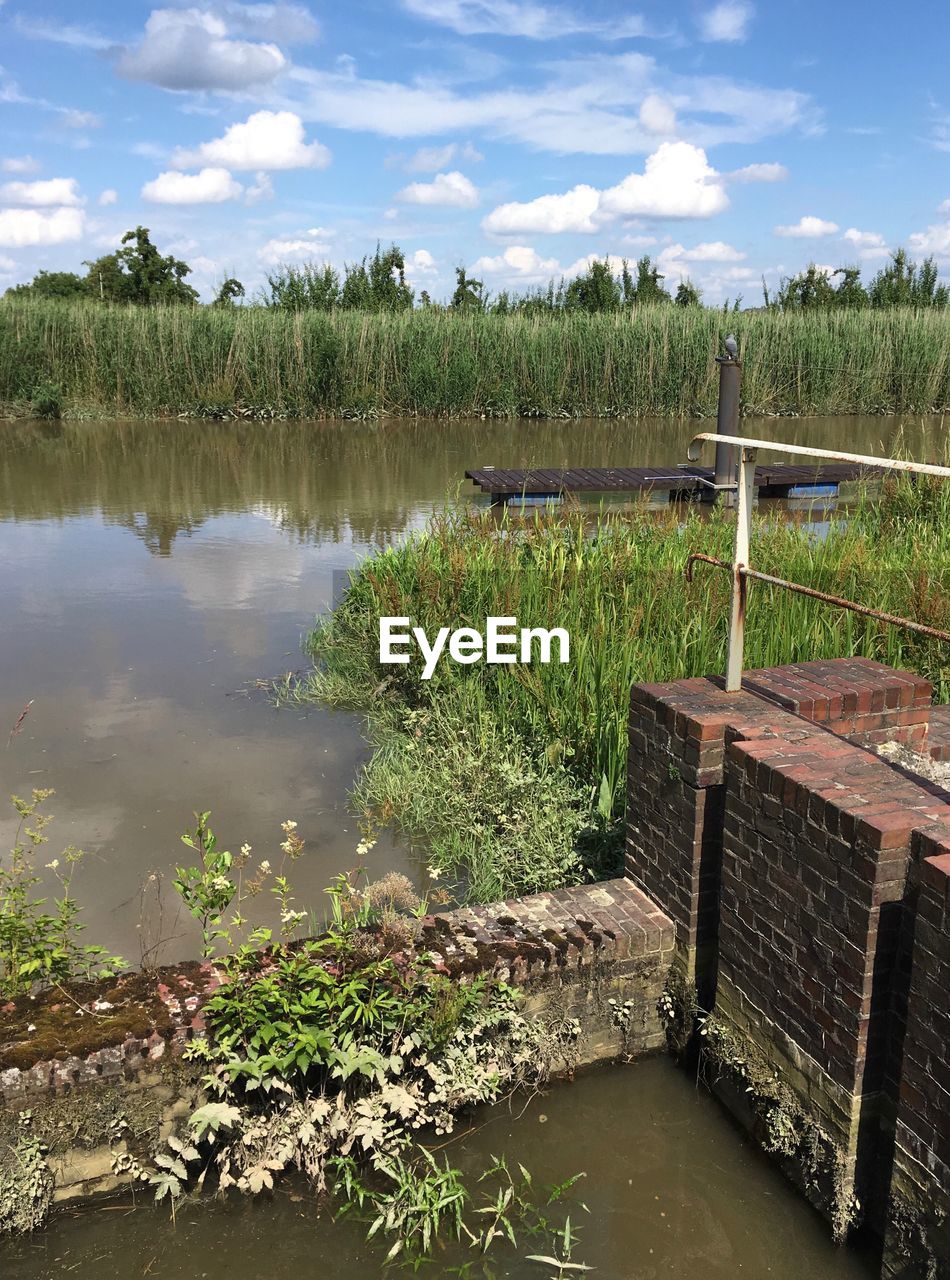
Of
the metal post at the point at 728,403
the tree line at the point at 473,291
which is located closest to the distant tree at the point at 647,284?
the tree line at the point at 473,291

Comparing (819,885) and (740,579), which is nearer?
(819,885)

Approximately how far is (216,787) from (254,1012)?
7.04ft

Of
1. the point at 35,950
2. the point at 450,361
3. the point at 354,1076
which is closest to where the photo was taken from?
the point at 354,1076

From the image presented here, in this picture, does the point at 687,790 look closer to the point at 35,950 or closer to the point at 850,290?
the point at 35,950

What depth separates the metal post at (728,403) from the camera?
32.6ft

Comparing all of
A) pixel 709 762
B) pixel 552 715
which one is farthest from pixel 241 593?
pixel 709 762

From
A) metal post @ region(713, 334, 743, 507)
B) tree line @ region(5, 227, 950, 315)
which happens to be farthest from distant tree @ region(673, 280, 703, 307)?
metal post @ region(713, 334, 743, 507)

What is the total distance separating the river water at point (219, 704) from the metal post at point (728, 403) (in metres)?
3.20

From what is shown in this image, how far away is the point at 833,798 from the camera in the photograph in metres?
2.49

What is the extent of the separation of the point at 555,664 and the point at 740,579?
1761 millimetres

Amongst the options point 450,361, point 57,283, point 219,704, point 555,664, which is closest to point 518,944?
point 555,664

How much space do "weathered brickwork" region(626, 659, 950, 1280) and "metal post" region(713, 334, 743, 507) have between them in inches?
273

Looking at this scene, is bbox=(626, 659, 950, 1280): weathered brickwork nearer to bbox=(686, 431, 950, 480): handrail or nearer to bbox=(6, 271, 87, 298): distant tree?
bbox=(686, 431, 950, 480): handrail

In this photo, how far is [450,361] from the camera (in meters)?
20.3
